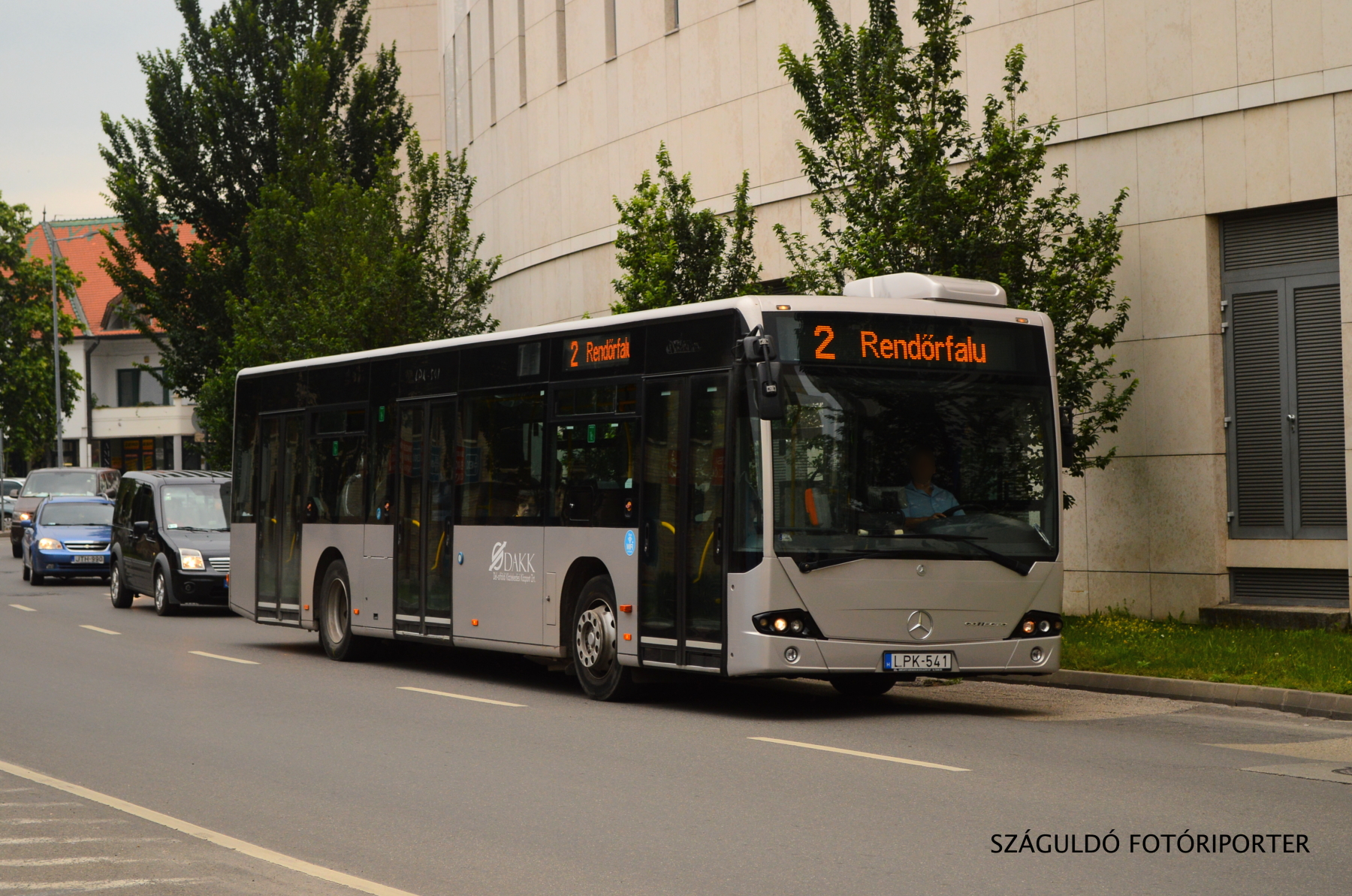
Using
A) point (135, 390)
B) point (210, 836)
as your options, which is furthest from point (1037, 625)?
point (135, 390)

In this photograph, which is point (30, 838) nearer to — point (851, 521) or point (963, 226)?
point (851, 521)

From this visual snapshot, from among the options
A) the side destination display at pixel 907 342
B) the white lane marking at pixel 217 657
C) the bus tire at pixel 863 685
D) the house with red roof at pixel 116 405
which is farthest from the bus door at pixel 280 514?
the house with red roof at pixel 116 405

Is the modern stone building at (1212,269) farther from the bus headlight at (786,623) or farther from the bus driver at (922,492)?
the bus headlight at (786,623)

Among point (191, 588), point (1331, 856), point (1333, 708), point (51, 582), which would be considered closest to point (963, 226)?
point (1333, 708)

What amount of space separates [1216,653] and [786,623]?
5295mm

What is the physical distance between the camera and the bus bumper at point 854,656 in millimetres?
11742

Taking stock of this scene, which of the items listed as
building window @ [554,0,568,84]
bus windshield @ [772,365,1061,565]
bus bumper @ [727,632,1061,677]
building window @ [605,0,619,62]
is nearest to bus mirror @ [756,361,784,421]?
bus windshield @ [772,365,1061,565]

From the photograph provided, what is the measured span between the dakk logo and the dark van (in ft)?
33.7

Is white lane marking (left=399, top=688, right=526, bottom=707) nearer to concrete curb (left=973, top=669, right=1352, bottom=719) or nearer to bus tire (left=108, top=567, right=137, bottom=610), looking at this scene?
concrete curb (left=973, top=669, right=1352, bottom=719)

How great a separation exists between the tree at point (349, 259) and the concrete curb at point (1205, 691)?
17.6m

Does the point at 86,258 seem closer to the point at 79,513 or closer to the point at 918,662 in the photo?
the point at 79,513

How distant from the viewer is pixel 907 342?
1236 cm

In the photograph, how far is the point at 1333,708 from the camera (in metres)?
12.6

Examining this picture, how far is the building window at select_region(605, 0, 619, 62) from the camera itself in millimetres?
31141
